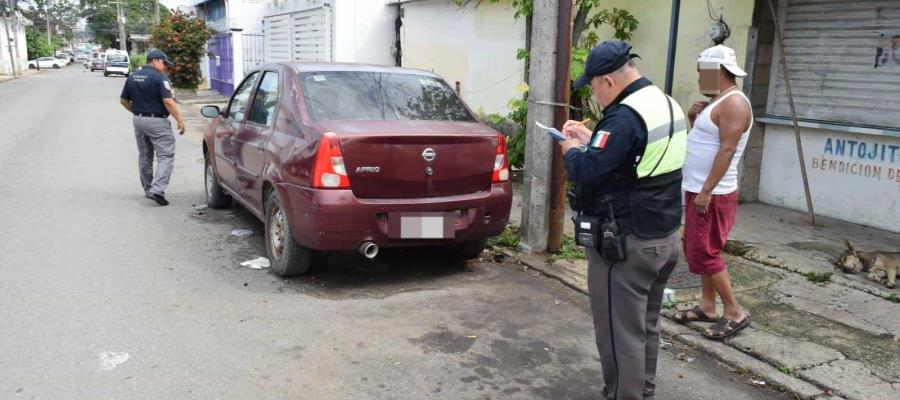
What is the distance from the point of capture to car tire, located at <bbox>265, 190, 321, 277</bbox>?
5.01 m

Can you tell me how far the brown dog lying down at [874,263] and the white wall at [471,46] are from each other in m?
6.34

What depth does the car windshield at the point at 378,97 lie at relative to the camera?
5117 millimetres

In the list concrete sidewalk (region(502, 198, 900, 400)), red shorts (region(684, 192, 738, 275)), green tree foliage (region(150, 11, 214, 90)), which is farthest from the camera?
green tree foliage (region(150, 11, 214, 90))

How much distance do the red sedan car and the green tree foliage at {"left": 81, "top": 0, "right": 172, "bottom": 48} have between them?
73.2m

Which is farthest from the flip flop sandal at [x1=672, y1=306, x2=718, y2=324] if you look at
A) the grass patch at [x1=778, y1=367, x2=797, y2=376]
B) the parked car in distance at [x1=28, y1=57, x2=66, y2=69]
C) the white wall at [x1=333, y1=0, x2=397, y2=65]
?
the parked car in distance at [x1=28, y1=57, x2=66, y2=69]

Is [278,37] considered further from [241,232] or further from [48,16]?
[48,16]

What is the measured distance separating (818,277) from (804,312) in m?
0.71

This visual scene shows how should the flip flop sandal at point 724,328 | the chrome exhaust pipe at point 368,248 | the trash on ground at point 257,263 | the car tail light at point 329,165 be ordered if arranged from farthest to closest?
the trash on ground at point 257,263 < the chrome exhaust pipe at point 368,248 < the car tail light at point 329,165 < the flip flop sandal at point 724,328

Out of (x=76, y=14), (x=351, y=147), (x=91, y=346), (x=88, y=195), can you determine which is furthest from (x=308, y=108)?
(x=76, y=14)

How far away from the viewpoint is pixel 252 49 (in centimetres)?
2350

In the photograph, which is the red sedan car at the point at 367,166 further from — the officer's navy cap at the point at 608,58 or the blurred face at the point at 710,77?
the officer's navy cap at the point at 608,58

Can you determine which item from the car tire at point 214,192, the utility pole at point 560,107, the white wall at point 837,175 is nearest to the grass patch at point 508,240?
the utility pole at point 560,107

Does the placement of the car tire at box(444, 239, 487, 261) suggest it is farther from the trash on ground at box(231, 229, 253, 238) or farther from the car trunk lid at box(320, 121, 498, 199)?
the trash on ground at box(231, 229, 253, 238)

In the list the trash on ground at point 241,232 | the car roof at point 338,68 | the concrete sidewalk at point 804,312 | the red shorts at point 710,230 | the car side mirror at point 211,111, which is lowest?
the trash on ground at point 241,232
